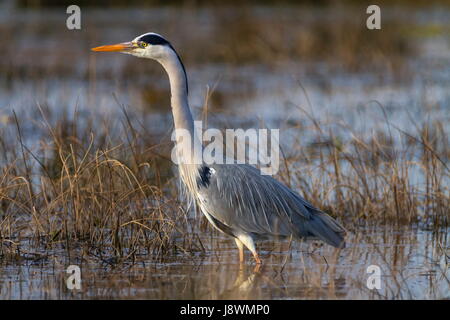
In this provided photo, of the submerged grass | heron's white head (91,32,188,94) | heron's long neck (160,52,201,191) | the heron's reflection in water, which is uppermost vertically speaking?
heron's white head (91,32,188,94)

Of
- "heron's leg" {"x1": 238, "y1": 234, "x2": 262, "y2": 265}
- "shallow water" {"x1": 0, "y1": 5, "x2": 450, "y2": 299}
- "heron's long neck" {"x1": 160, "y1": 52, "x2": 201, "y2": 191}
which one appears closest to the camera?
"shallow water" {"x1": 0, "y1": 5, "x2": 450, "y2": 299}

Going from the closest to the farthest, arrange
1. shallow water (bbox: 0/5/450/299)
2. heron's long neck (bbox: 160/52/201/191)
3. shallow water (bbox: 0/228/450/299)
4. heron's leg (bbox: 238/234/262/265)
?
shallow water (bbox: 0/228/450/299) < shallow water (bbox: 0/5/450/299) < heron's leg (bbox: 238/234/262/265) < heron's long neck (bbox: 160/52/201/191)

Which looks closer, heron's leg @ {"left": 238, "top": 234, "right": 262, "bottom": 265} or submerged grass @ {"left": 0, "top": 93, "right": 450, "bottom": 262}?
heron's leg @ {"left": 238, "top": 234, "right": 262, "bottom": 265}

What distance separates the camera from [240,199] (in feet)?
21.6

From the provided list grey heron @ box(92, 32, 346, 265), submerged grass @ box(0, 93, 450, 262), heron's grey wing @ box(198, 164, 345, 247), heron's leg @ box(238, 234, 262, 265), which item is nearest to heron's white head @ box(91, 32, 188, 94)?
grey heron @ box(92, 32, 346, 265)

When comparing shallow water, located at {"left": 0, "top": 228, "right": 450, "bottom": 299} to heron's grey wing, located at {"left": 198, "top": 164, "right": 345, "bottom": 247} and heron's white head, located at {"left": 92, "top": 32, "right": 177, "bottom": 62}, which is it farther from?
heron's white head, located at {"left": 92, "top": 32, "right": 177, "bottom": 62}

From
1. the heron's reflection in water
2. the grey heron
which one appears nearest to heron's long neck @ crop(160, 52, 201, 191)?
the grey heron

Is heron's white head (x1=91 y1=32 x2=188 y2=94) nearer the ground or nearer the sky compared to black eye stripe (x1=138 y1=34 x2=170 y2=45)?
nearer the ground

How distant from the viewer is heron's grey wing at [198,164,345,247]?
647 centimetres

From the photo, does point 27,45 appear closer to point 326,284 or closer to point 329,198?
point 329,198
